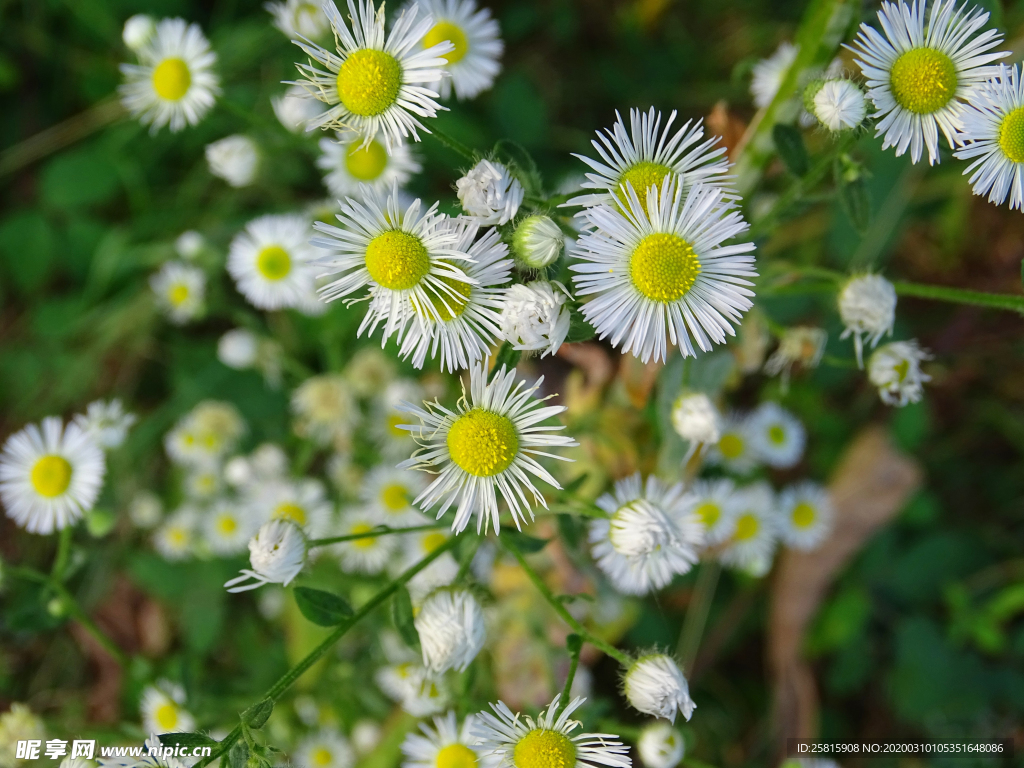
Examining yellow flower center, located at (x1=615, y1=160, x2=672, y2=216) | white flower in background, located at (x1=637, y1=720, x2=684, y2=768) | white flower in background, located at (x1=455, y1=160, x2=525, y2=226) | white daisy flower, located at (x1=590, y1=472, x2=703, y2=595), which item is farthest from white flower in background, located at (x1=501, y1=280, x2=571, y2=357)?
white flower in background, located at (x1=637, y1=720, x2=684, y2=768)

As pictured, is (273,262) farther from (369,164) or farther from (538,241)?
(538,241)

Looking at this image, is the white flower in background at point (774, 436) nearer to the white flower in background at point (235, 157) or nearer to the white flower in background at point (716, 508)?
the white flower in background at point (716, 508)

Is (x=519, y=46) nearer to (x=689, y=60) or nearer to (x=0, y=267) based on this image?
(x=689, y=60)

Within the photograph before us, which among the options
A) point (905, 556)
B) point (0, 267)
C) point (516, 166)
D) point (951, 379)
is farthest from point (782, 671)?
point (0, 267)

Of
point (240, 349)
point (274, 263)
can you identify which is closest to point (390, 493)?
point (240, 349)

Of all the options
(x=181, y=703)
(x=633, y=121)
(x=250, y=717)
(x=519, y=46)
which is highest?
(x=519, y=46)

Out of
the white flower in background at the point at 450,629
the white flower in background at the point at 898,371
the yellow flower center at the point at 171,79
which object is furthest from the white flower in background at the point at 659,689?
the yellow flower center at the point at 171,79
